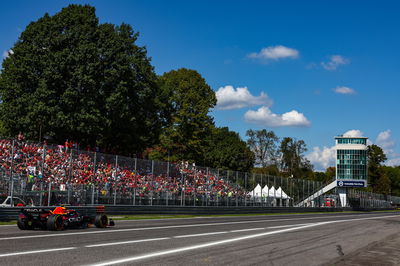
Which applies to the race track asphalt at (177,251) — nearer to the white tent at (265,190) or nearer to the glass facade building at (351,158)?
the white tent at (265,190)

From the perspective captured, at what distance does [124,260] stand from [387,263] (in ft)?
18.2

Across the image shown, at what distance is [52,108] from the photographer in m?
36.1

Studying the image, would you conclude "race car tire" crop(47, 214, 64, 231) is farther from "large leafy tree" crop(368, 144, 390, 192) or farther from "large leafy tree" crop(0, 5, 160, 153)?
"large leafy tree" crop(368, 144, 390, 192)

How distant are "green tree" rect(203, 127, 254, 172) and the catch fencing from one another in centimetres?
3928

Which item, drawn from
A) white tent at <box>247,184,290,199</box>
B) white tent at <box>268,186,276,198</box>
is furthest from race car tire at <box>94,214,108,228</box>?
white tent at <box>268,186,276,198</box>

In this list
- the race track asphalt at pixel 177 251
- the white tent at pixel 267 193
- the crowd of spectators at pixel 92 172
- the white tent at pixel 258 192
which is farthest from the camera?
the white tent at pixel 267 193

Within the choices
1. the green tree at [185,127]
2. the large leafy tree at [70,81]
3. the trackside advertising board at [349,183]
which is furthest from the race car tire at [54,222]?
the trackside advertising board at [349,183]

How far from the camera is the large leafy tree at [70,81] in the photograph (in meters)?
36.5

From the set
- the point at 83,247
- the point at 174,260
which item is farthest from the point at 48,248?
the point at 174,260

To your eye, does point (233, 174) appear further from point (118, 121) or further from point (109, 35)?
point (109, 35)

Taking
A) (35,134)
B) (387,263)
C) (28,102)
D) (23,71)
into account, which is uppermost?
(23,71)

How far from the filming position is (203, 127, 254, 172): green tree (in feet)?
258

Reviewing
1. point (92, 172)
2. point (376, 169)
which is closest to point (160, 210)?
point (92, 172)

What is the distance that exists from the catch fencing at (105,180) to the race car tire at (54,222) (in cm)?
668
